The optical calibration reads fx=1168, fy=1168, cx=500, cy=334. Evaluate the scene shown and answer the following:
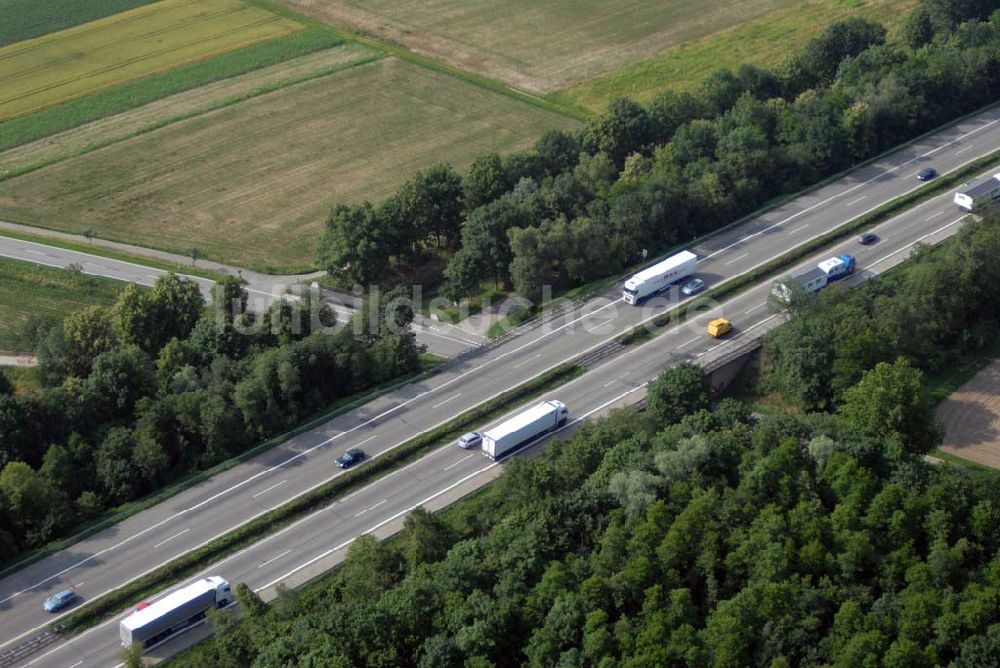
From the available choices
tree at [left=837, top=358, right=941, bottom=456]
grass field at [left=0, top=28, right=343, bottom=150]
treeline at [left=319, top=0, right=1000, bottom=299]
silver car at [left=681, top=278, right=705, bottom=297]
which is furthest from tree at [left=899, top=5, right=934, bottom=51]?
tree at [left=837, top=358, right=941, bottom=456]

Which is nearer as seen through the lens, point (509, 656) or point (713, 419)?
point (509, 656)

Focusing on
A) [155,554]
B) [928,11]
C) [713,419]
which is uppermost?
[928,11]

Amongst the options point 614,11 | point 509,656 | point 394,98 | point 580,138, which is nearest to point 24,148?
point 394,98

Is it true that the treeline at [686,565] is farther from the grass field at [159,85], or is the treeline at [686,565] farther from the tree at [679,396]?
the grass field at [159,85]

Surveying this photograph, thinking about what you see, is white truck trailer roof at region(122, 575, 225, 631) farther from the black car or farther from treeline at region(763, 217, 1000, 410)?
treeline at region(763, 217, 1000, 410)

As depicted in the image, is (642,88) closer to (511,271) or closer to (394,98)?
(394,98)

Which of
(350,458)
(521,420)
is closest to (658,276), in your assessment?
(521,420)
